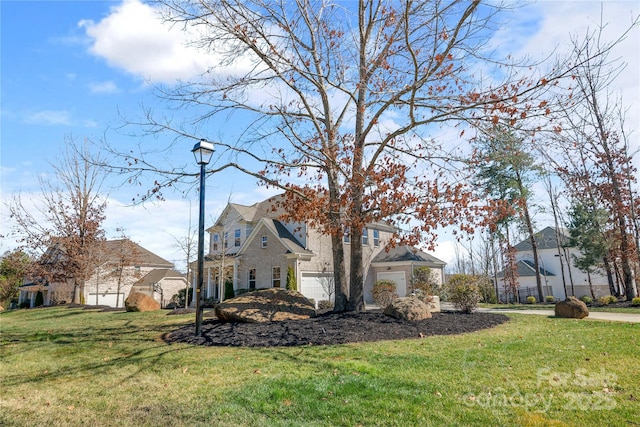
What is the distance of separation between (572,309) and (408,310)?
20.9 feet

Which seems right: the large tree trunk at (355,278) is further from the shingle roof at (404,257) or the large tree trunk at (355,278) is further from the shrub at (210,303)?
the shingle roof at (404,257)

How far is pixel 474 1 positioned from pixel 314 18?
605 centimetres

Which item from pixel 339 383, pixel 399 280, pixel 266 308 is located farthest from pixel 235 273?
pixel 339 383

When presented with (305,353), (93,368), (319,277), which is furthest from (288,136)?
(319,277)

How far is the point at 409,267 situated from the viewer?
27.2 m

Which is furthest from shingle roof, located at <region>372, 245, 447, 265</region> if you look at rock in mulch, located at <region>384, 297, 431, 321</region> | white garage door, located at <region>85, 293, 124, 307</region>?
white garage door, located at <region>85, 293, 124, 307</region>

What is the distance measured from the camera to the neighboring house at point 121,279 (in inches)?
1036

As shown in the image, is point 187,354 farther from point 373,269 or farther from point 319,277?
point 373,269

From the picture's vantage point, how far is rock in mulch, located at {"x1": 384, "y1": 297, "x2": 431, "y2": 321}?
34.4 ft

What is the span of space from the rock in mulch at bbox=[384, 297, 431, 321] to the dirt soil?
227 millimetres

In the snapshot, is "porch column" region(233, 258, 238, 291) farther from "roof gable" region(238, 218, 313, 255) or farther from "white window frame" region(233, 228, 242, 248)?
"white window frame" region(233, 228, 242, 248)

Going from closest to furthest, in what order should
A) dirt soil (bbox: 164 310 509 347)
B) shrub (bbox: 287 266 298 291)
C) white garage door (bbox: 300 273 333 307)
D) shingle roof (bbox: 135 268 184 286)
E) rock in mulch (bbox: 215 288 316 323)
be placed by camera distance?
dirt soil (bbox: 164 310 509 347)
rock in mulch (bbox: 215 288 316 323)
shrub (bbox: 287 266 298 291)
white garage door (bbox: 300 273 333 307)
shingle roof (bbox: 135 268 184 286)

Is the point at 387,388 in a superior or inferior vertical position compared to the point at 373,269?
inferior

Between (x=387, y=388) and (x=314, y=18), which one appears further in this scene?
(x=314, y=18)
